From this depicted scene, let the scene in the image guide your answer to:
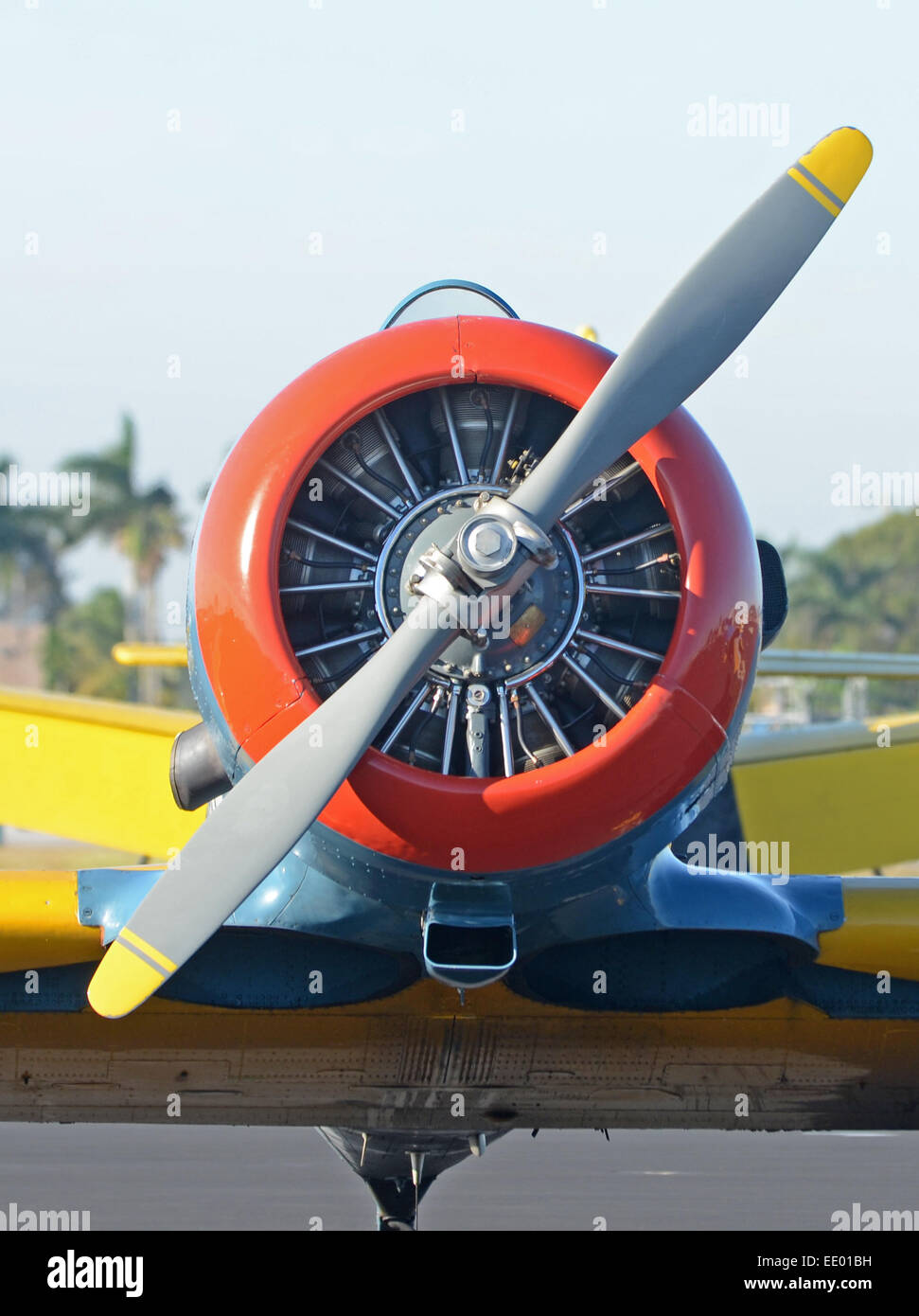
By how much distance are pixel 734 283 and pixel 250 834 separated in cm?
239

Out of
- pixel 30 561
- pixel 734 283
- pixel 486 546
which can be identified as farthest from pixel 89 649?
pixel 486 546

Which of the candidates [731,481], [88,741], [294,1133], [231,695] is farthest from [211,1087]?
[294,1133]

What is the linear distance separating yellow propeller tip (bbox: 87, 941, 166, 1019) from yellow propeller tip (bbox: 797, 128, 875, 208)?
131 inches

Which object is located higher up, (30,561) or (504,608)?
(30,561)

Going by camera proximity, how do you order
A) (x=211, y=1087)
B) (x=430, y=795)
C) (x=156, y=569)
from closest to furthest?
(x=430, y=795) → (x=211, y=1087) → (x=156, y=569)

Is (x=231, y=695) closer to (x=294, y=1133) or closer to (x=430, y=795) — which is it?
(x=430, y=795)

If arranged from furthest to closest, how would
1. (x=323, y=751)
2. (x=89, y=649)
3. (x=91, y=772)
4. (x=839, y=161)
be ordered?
(x=89, y=649) → (x=91, y=772) → (x=839, y=161) → (x=323, y=751)

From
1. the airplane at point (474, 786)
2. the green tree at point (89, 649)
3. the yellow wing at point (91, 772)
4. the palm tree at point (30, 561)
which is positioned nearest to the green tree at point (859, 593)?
the green tree at point (89, 649)

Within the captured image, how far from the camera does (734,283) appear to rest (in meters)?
6.29

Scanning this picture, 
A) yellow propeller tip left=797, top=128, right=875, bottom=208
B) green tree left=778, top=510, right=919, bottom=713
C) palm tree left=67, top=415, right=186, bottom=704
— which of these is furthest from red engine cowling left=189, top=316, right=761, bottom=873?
green tree left=778, top=510, right=919, bottom=713

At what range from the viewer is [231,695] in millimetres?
6113

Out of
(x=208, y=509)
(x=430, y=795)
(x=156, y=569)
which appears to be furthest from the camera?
(x=156, y=569)

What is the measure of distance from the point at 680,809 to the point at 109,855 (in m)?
38.6

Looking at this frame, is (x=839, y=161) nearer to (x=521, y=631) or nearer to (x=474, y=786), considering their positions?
(x=521, y=631)
